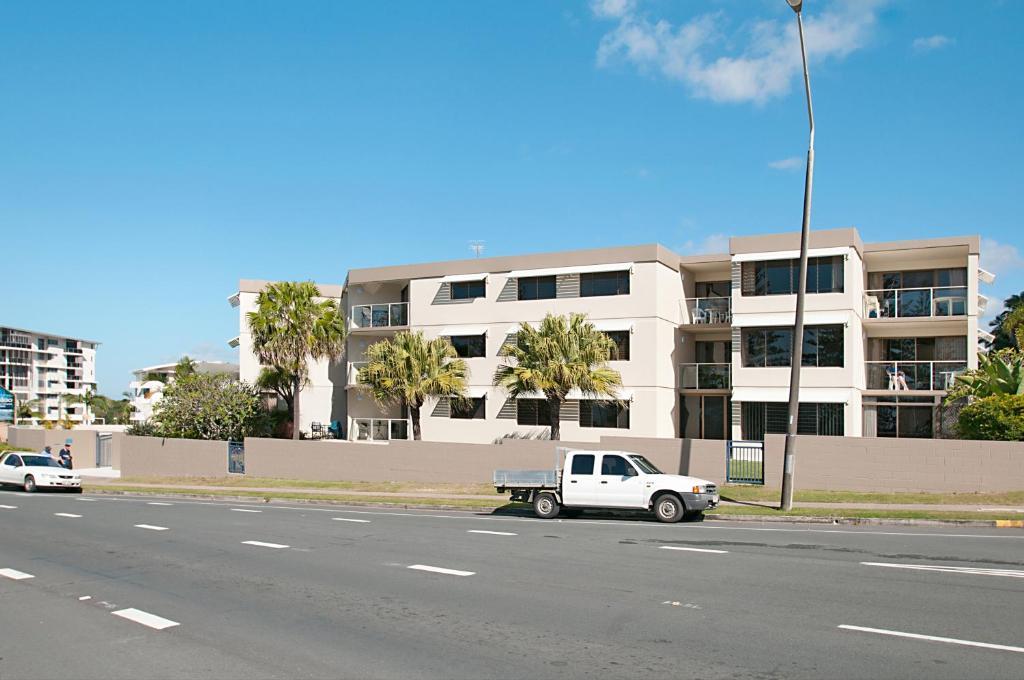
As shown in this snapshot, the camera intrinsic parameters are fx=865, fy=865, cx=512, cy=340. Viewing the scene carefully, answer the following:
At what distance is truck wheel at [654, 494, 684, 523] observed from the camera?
19.1 metres

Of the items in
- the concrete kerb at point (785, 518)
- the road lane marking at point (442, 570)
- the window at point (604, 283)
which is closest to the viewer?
the road lane marking at point (442, 570)

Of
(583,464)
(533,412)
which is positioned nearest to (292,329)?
(533,412)

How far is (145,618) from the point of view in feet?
31.9

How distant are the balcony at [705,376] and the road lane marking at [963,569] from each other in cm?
2267

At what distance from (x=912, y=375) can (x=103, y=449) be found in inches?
1551

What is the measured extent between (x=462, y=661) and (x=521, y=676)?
72cm

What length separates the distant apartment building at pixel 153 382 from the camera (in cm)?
5819

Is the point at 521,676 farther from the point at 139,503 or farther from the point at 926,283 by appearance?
the point at 926,283

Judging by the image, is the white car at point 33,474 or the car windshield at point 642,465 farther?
the white car at point 33,474

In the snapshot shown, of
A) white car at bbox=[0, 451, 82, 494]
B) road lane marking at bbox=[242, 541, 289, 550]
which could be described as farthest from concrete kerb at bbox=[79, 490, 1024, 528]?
white car at bbox=[0, 451, 82, 494]

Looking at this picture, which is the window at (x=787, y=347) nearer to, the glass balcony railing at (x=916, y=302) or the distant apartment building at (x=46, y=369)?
the glass balcony railing at (x=916, y=302)

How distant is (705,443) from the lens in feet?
86.9

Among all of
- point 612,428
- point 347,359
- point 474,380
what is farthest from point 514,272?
point 347,359

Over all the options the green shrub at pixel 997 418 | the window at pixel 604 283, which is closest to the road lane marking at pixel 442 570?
the green shrub at pixel 997 418
